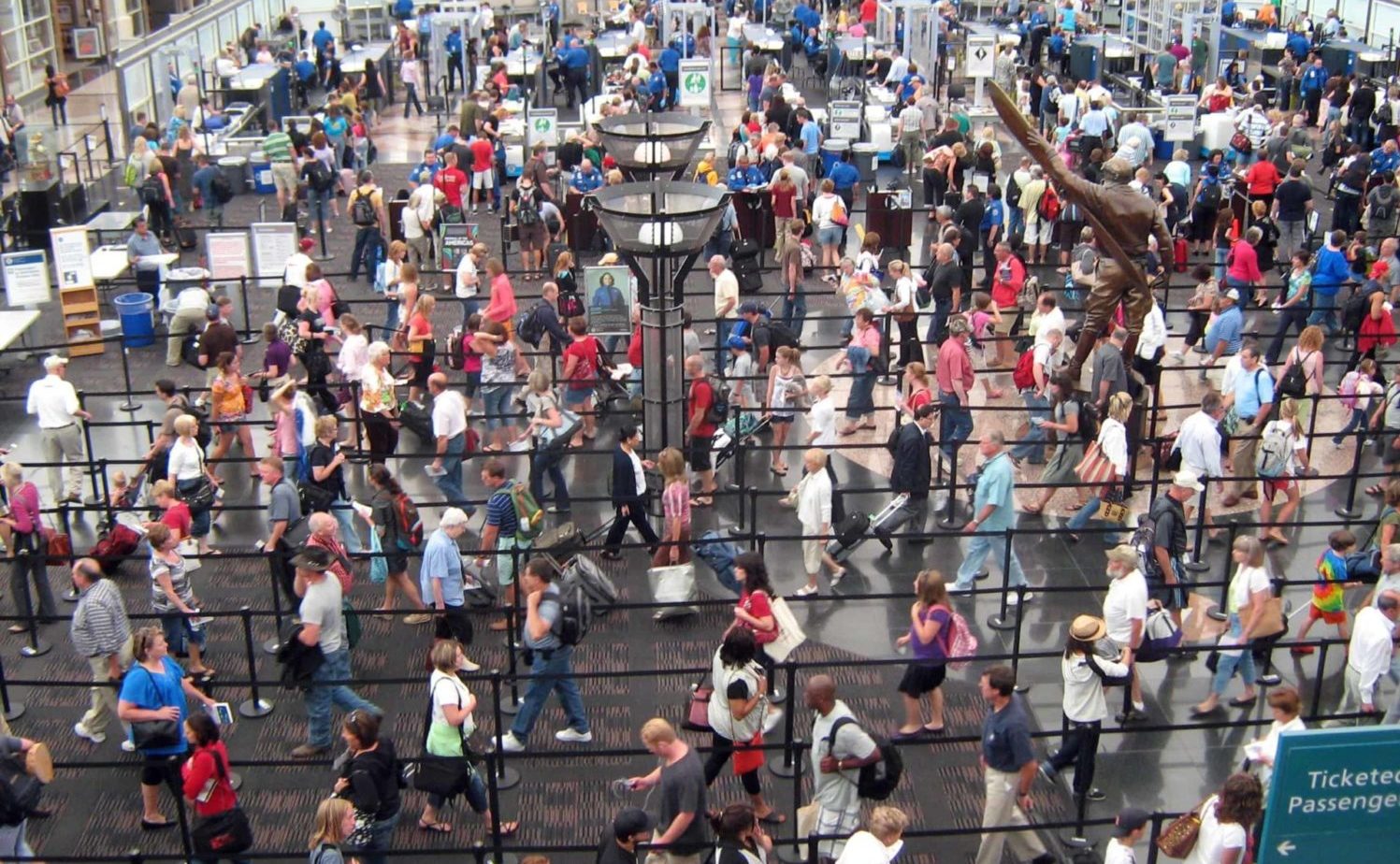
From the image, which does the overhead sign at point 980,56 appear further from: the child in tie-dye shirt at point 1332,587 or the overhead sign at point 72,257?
the child in tie-dye shirt at point 1332,587

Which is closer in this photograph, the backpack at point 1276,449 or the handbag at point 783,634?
the handbag at point 783,634

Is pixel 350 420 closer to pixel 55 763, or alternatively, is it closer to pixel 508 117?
pixel 55 763

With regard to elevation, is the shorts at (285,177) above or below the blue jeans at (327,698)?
above

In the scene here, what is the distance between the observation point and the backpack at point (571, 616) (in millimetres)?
10898

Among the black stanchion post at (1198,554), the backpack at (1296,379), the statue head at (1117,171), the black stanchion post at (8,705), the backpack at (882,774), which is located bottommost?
the black stanchion post at (8,705)

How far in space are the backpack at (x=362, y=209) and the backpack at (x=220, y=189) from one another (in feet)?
14.1

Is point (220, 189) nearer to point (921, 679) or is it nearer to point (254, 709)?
point (254, 709)

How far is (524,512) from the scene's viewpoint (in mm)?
13070

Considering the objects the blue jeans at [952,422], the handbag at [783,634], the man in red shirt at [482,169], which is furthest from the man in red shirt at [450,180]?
the handbag at [783,634]

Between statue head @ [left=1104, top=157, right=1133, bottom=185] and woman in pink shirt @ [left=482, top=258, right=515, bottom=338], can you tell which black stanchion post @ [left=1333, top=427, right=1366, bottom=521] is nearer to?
statue head @ [left=1104, top=157, right=1133, bottom=185]

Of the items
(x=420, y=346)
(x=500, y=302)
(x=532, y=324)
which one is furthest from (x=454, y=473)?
(x=500, y=302)

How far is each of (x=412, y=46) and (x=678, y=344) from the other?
82.8 ft

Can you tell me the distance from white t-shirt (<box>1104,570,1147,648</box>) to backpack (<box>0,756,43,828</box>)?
7.07 metres

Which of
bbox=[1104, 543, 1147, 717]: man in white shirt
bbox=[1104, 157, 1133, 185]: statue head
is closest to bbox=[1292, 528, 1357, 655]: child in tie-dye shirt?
bbox=[1104, 543, 1147, 717]: man in white shirt
